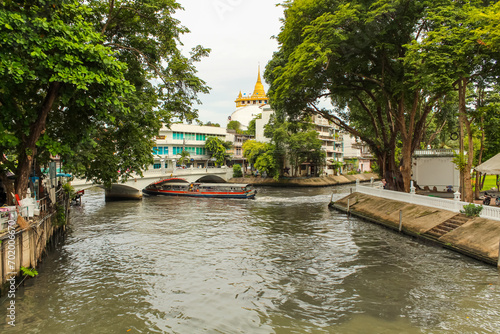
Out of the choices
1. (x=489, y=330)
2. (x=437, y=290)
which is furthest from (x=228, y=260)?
(x=489, y=330)

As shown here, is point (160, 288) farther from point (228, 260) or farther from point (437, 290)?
point (437, 290)

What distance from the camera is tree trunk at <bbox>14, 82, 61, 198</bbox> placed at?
14641mm

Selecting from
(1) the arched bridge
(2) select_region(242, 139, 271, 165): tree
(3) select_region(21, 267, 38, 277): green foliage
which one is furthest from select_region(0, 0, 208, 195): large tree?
(2) select_region(242, 139, 271, 165): tree

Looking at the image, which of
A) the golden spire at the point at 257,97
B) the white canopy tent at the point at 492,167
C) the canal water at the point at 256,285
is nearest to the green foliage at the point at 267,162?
the canal water at the point at 256,285

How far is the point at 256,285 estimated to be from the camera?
44.5ft

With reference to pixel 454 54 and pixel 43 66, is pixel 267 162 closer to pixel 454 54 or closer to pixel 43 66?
pixel 454 54

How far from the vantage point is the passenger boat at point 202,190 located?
4522 centimetres

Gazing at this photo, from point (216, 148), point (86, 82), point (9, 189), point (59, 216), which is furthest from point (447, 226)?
point (216, 148)

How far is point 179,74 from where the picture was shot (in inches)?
828

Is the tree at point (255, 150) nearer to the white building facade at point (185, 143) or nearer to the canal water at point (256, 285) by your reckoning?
the white building facade at point (185, 143)

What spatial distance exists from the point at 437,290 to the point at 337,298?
148 inches

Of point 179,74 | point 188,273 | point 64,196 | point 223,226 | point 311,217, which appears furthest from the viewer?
point 311,217

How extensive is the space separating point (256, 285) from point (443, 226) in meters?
11.9

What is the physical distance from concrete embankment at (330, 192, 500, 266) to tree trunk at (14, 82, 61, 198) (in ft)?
64.2
